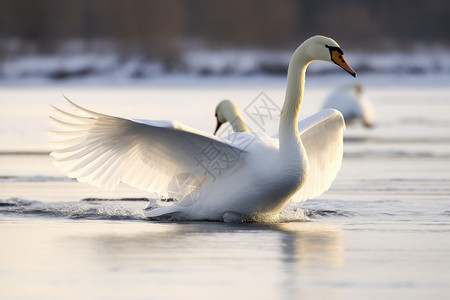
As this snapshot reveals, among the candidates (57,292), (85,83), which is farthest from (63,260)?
(85,83)

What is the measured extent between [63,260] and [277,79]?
29.9 metres

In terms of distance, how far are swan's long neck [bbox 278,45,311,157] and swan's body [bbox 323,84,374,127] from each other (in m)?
12.0

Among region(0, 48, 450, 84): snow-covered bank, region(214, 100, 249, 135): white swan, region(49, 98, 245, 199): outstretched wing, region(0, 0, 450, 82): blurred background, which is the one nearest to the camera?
region(49, 98, 245, 199): outstretched wing

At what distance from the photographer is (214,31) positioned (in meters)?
64.6

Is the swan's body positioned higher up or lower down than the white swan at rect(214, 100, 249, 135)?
higher up

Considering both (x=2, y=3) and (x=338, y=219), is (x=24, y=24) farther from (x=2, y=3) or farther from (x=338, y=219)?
(x=338, y=219)

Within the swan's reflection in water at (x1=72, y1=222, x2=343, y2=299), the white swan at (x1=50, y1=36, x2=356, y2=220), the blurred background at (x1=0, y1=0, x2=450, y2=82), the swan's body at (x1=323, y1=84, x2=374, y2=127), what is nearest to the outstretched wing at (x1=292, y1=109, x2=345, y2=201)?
the white swan at (x1=50, y1=36, x2=356, y2=220)

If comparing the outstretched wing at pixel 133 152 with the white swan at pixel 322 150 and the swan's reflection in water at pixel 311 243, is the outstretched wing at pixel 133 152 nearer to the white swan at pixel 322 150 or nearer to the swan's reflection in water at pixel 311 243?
the swan's reflection in water at pixel 311 243

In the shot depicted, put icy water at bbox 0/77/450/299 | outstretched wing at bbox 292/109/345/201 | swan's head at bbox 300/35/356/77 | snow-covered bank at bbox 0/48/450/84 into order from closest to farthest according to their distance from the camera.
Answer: icy water at bbox 0/77/450/299
swan's head at bbox 300/35/356/77
outstretched wing at bbox 292/109/345/201
snow-covered bank at bbox 0/48/450/84

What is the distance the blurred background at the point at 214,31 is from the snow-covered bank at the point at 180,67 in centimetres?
12

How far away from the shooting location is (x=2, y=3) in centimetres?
6456

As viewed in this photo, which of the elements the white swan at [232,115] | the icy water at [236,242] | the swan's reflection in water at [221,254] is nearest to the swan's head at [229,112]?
the white swan at [232,115]

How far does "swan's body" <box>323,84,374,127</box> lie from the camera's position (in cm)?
2098

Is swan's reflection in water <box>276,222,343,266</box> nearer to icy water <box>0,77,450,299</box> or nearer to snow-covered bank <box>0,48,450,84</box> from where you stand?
icy water <box>0,77,450,299</box>
